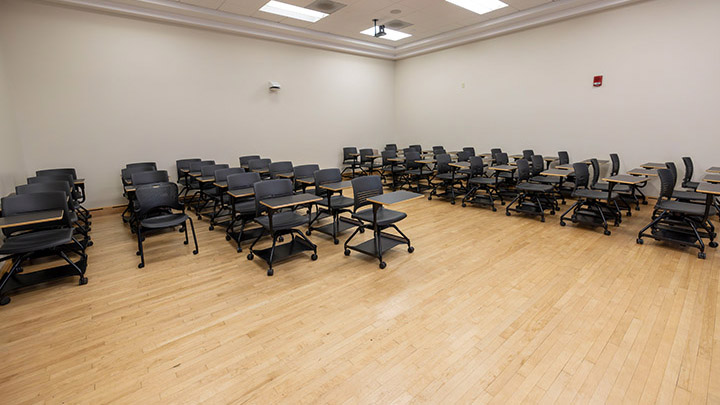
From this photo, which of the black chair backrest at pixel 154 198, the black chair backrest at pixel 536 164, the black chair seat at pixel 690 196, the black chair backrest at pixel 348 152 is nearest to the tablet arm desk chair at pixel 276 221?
the black chair backrest at pixel 154 198

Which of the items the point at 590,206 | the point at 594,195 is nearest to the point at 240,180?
the point at 594,195

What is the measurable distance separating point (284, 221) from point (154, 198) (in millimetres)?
1736

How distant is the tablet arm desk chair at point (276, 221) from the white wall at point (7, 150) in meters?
3.45

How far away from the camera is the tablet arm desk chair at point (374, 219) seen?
385 centimetres

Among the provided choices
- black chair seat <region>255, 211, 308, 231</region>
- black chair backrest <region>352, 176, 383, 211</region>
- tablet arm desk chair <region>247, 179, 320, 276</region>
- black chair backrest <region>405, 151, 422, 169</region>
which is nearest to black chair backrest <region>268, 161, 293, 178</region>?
tablet arm desk chair <region>247, 179, 320, 276</region>

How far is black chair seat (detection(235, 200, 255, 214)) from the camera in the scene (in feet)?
14.4

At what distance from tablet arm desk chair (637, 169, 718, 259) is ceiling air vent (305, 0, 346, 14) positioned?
6.13m

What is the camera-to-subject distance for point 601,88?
271 inches

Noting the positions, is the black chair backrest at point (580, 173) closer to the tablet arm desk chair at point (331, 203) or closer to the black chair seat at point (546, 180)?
the black chair seat at point (546, 180)

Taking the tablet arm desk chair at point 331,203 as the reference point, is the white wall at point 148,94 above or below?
above

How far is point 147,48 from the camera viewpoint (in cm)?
665

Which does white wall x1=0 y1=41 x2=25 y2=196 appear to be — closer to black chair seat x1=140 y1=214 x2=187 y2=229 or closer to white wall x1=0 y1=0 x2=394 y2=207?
white wall x1=0 y1=0 x2=394 y2=207

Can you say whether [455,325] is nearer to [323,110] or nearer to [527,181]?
[527,181]

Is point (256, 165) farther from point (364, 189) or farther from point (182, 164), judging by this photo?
point (364, 189)
